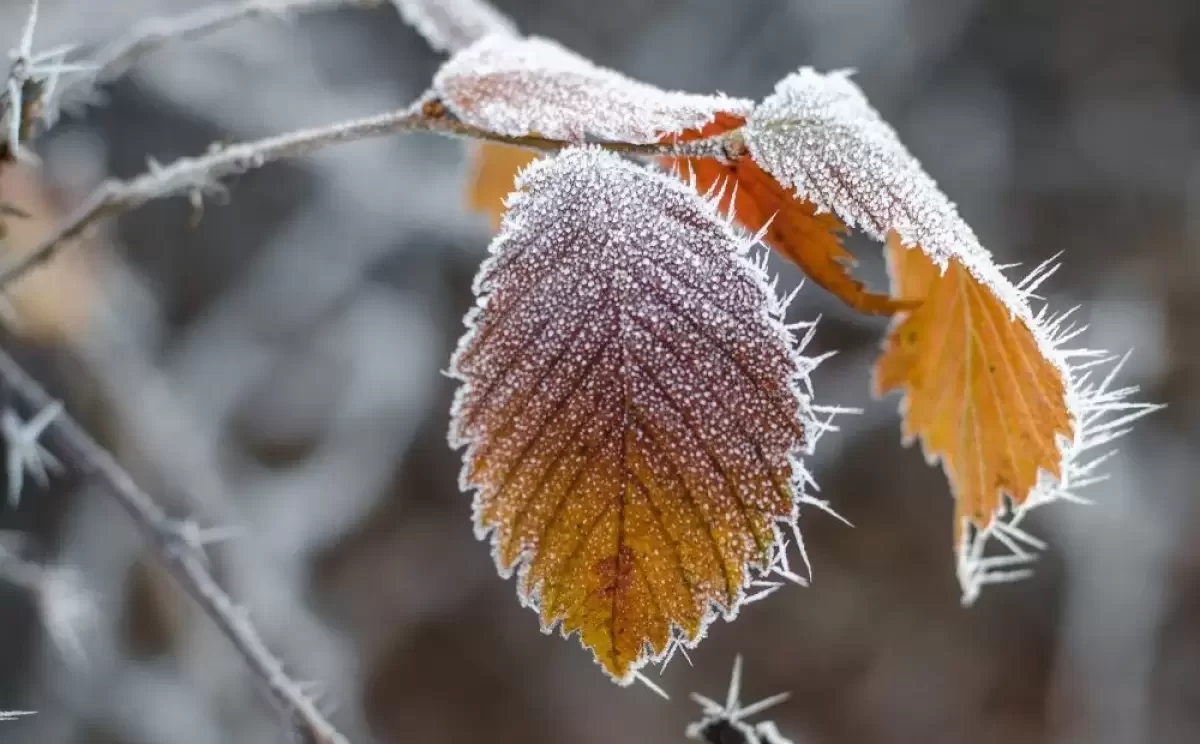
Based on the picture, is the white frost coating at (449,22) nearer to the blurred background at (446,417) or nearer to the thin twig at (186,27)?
the thin twig at (186,27)

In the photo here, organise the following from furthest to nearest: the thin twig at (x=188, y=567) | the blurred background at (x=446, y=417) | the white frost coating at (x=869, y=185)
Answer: the blurred background at (x=446, y=417), the thin twig at (x=188, y=567), the white frost coating at (x=869, y=185)

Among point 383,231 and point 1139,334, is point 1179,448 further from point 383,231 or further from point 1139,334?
point 383,231

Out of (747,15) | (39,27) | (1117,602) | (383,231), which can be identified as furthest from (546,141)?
(1117,602)

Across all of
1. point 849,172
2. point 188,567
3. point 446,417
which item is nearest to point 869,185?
point 849,172

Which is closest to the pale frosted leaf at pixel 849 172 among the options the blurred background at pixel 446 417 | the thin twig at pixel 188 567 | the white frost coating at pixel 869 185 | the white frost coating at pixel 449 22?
the white frost coating at pixel 869 185

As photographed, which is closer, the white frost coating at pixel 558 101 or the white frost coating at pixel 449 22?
the white frost coating at pixel 558 101

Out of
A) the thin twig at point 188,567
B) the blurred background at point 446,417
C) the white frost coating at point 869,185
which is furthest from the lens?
the blurred background at point 446,417

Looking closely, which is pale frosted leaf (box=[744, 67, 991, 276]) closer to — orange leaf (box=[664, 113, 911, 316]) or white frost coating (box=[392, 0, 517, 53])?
orange leaf (box=[664, 113, 911, 316])

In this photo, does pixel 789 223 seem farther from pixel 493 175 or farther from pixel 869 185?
pixel 493 175
